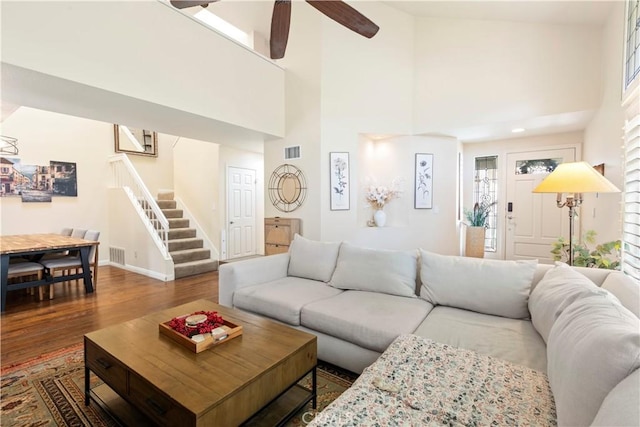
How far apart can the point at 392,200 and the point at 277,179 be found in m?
1.97

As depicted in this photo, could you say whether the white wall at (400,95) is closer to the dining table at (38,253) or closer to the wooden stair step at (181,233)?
the wooden stair step at (181,233)

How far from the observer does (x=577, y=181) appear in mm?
2219

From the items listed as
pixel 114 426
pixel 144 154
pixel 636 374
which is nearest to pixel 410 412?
pixel 636 374

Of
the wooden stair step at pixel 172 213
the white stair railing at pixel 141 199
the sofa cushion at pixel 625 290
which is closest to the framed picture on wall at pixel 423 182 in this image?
the sofa cushion at pixel 625 290

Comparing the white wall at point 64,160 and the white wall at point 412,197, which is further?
the white wall at point 64,160

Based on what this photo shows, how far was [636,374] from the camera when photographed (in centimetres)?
79

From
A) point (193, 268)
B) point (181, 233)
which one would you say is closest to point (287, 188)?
point (193, 268)

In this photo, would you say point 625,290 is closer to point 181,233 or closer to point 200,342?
point 200,342

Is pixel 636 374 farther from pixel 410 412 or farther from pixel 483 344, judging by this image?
pixel 483 344

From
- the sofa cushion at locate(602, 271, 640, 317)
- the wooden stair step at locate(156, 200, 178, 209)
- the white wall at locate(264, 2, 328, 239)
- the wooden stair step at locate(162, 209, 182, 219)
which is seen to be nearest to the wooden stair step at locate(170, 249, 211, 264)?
the wooden stair step at locate(162, 209, 182, 219)

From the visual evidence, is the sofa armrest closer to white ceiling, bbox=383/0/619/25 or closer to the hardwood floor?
the hardwood floor

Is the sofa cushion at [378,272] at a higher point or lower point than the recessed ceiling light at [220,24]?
lower

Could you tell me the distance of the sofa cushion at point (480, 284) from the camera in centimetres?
206

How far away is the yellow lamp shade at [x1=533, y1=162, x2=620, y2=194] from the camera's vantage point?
2.16 m
